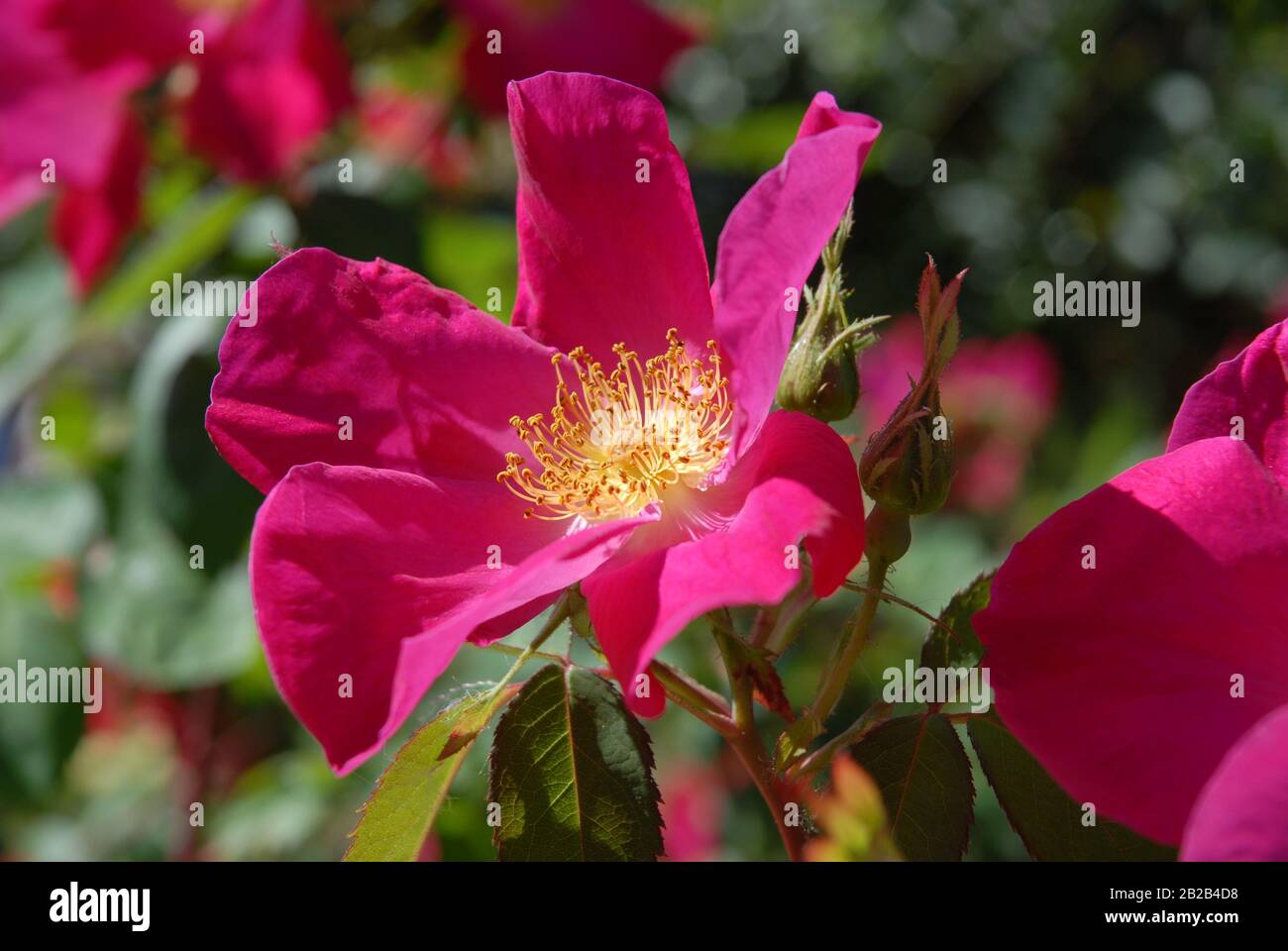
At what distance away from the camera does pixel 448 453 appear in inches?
39.9

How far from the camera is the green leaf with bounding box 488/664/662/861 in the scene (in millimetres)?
846

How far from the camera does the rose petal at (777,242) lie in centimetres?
80

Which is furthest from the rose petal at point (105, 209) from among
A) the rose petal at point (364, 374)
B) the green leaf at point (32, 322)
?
the rose petal at point (364, 374)

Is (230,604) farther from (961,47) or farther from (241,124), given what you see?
(961,47)

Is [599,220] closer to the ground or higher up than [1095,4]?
closer to the ground

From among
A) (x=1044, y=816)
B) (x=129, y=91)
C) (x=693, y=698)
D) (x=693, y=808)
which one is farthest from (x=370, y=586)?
(x=693, y=808)

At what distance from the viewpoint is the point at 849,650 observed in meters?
0.86

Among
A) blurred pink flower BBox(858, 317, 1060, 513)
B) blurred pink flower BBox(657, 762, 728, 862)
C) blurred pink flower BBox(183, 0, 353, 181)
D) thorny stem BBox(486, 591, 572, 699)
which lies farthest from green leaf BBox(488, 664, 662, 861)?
blurred pink flower BBox(858, 317, 1060, 513)

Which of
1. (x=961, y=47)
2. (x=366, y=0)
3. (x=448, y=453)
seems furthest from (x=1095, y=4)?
(x=448, y=453)

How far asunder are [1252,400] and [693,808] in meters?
2.15

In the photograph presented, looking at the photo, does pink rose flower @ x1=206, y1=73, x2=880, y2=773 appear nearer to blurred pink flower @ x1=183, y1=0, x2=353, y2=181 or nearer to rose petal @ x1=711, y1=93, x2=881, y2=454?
rose petal @ x1=711, y1=93, x2=881, y2=454

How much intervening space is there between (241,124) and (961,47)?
1.67 metres

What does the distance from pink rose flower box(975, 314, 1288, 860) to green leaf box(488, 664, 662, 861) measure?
25cm

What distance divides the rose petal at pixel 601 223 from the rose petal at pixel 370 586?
195 millimetres
